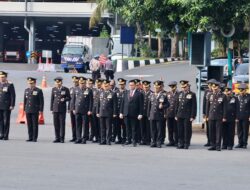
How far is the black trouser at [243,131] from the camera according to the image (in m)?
22.3

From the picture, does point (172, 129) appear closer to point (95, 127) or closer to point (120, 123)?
point (120, 123)

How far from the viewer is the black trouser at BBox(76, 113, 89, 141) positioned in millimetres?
22656

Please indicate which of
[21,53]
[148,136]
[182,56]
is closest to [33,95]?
[148,136]

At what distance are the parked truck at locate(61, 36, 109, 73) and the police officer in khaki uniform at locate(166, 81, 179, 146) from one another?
33.6 m

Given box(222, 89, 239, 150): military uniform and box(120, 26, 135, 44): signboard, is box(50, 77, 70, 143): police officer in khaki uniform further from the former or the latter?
box(120, 26, 135, 44): signboard

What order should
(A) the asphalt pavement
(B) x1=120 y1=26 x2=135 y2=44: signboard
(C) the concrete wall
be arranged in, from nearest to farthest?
(A) the asphalt pavement < (B) x1=120 y1=26 x2=135 y2=44: signboard < (C) the concrete wall

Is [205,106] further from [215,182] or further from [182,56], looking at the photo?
[182,56]

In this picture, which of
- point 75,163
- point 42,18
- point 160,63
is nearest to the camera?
point 75,163

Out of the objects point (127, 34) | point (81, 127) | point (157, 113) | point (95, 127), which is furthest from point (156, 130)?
point (127, 34)

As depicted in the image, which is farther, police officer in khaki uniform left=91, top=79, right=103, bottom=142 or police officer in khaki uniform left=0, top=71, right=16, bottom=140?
police officer in khaki uniform left=0, top=71, right=16, bottom=140

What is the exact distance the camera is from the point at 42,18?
78.2m

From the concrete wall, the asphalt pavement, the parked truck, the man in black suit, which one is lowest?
the asphalt pavement

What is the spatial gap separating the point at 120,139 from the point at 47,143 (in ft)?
6.68

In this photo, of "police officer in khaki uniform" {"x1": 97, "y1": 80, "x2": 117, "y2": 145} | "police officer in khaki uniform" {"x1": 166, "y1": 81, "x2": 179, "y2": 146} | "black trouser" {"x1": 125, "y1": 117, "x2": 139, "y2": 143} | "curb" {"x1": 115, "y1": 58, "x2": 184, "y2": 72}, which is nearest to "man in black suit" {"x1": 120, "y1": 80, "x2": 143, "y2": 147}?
"black trouser" {"x1": 125, "y1": 117, "x2": 139, "y2": 143}
